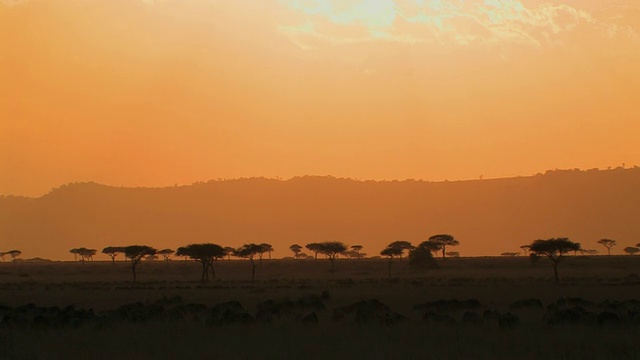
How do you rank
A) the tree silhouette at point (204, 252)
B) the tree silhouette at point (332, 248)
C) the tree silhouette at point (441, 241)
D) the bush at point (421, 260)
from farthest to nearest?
1. the tree silhouette at point (441, 241)
2. the tree silhouette at point (332, 248)
3. the bush at point (421, 260)
4. the tree silhouette at point (204, 252)

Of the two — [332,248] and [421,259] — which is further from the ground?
[332,248]

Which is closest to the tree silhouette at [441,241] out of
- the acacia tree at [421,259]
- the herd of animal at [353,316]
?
the acacia tree at [421,259]

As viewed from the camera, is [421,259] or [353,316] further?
[421,259]

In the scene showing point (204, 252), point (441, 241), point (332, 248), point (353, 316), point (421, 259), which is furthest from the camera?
point (441, 241)

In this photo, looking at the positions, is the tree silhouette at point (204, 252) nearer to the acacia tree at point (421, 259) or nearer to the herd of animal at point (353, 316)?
the acacia tree at point (421, 259)

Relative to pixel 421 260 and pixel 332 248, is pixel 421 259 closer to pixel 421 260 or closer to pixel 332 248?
pixel 421 260

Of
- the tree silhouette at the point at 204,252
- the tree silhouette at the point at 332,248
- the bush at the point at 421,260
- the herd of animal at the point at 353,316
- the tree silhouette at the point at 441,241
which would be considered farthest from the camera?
the tree silhouette at the point at 441,241

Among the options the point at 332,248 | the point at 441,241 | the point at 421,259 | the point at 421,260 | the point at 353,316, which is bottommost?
the point at 353,316

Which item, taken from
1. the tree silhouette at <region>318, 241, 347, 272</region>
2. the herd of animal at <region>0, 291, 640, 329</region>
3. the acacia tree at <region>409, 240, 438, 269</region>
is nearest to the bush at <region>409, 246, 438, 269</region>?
the acacia tree at <region>409, 240, 438, 269</region>

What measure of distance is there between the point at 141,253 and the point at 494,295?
59247 mm

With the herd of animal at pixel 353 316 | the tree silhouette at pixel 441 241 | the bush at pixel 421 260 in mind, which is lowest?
the herd of animal at pixel 353 316

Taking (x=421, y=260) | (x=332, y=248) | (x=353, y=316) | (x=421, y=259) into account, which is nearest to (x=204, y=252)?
(x=332, y=248)

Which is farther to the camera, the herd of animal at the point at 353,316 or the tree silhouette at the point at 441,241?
the tree silhouette at the point at 441,241

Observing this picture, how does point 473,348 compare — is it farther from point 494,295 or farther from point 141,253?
point 141,253
